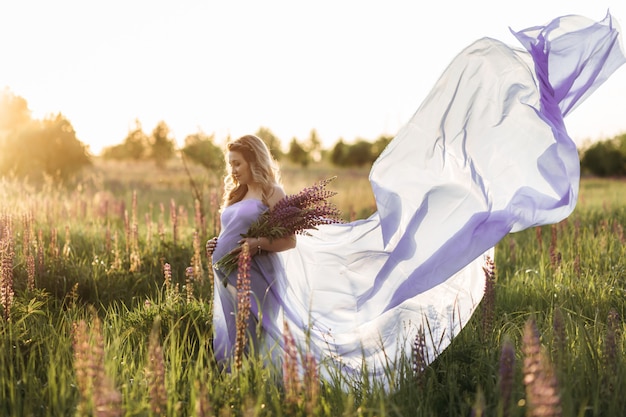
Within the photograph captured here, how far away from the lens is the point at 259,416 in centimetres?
269

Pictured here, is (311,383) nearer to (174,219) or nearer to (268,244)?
(268,244)

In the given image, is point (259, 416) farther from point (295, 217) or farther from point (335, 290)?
point (335, 290)

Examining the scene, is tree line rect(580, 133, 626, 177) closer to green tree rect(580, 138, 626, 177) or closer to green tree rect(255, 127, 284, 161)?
green tree rect(580, 138, 626, 177)

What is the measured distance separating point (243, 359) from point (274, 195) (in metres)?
1.57

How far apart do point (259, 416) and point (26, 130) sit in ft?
68.5

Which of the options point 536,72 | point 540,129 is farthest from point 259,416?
point 536,72

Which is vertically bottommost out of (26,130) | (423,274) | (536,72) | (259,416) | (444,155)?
(259,416)

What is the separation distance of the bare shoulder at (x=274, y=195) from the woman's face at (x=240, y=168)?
0.22 m

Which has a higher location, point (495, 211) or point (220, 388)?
point (495, 211)

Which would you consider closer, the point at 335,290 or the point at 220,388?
the point at 220,388

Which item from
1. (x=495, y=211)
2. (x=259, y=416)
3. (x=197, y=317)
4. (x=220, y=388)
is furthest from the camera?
(x=197, y=317)

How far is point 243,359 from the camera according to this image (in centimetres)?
311

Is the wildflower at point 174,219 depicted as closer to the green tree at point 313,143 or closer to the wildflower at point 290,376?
the wildflower at point 290,376

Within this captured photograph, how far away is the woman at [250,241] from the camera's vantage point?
4.16 m
